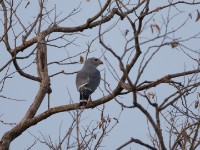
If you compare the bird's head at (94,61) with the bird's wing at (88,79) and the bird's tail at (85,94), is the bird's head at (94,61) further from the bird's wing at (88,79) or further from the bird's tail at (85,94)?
the bird's tail at (85,94)

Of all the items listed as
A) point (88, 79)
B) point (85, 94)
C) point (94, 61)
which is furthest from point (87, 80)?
point (94, 61)

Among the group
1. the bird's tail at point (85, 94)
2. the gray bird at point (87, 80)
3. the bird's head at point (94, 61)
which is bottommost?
the bird's tail at point (85, 94)

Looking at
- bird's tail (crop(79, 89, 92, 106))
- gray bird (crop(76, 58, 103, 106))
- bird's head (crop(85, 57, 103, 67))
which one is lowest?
bird's tail (crop(79, 89, 92, 106))

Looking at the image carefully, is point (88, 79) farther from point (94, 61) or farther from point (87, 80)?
point (94, 61)

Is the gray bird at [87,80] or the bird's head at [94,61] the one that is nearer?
the gray bird at [87,80]

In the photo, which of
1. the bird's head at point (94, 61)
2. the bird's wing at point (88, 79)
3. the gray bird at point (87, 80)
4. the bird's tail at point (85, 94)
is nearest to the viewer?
the bird's tail at point (85, 94)

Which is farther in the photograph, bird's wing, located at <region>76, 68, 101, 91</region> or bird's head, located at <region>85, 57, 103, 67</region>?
bird's head, located at <region>85, 57, 103, 67</region>

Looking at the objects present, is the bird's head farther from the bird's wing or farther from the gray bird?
the bird's wing

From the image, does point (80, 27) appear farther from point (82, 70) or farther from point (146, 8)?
point (146, 8)

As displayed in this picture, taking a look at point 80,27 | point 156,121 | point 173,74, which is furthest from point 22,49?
point 156,121

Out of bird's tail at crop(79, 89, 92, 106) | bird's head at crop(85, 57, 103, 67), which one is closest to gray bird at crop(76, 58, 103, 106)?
bird's tail at crop(79, 89, 92, 106)

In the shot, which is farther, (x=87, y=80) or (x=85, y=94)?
(x=87, y=80)

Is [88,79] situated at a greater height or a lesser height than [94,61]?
lesser

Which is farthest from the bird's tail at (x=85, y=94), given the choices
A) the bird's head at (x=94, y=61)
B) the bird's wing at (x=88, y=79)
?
the bird's head at (x=94, y=61)
